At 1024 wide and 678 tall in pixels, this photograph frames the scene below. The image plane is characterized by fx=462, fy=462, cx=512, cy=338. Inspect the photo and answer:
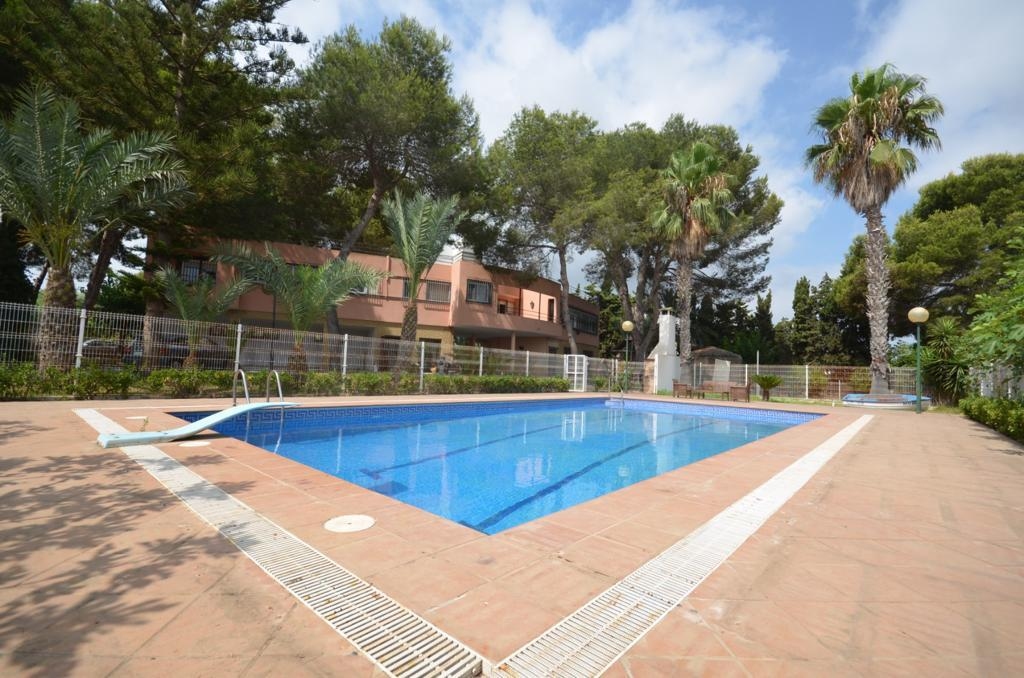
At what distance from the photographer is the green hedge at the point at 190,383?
891cm

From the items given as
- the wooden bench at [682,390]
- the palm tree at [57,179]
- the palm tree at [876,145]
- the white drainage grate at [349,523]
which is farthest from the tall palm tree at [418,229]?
the palm tree at [876,145]

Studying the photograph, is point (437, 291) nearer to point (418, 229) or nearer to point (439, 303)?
point (439, 303)

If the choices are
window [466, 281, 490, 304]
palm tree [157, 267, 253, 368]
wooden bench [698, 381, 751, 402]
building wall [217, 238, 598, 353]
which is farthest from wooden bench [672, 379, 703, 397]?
palm tree [157, 267, 253, 368]

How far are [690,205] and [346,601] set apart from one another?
798 inches

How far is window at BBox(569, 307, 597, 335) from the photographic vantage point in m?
31.4

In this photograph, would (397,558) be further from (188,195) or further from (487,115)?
(487,115)

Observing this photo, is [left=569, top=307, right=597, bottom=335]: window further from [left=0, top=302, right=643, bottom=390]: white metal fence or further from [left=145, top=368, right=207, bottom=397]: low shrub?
[left=145, top=368, right=207, bottom=397]: low shrub

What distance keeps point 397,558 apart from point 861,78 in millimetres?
19988

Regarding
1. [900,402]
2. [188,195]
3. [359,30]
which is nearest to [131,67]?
[188,195]

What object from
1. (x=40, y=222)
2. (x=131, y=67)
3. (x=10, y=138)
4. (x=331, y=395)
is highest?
(x=131, y=67)

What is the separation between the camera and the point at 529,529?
3086 millimetres

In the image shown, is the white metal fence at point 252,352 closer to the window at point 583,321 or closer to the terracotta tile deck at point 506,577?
the terracotta tile deck at point 506,577

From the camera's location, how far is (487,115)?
21.8 metres

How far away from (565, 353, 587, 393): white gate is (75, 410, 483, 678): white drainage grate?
18.0 metres
